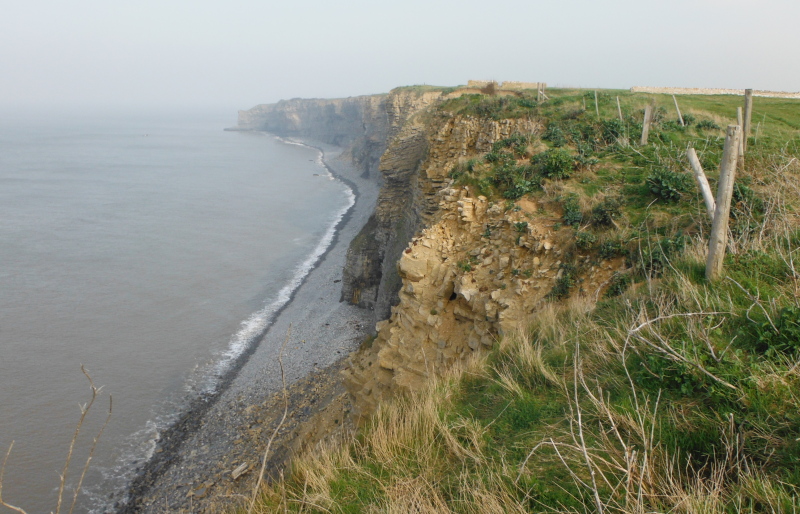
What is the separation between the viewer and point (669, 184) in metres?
9.88

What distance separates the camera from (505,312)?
961 cm

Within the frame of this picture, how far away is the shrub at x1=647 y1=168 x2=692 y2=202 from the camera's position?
32.2 feet

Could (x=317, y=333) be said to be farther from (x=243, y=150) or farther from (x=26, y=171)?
(x=243, y=150)

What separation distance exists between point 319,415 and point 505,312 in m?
6.02

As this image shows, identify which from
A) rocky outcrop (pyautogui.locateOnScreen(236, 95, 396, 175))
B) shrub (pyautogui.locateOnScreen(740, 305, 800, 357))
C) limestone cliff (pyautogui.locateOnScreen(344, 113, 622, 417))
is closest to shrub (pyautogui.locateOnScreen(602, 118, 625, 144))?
limestone cliff (pyautogui.locateOnScreen(344, 113, 622, 417))

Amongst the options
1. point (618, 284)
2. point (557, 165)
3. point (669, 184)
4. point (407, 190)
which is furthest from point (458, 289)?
point (407, 190)

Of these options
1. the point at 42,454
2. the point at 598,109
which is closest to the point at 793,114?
the point at 598,109

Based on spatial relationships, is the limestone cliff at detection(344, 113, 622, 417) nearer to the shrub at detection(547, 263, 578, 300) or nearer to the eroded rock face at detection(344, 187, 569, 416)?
the eroded rock face at detection(344, 187, 569, 416)

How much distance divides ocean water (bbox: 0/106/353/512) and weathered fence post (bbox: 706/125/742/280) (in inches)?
247

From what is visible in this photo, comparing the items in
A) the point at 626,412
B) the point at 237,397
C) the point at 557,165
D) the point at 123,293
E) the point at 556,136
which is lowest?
the point at 237,397

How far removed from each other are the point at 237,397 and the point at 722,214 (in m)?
16.7

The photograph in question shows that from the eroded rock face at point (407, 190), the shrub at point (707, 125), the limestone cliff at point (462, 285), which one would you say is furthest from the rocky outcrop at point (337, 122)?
the limestone cliff at point (462, 285)

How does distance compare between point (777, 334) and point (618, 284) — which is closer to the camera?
point (777, 334)

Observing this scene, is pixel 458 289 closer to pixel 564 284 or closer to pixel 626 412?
pixel 564 284
